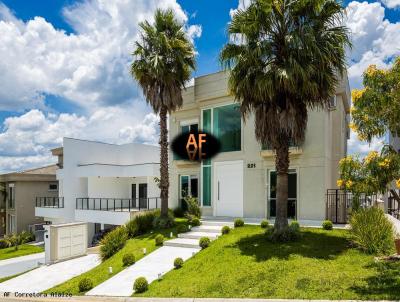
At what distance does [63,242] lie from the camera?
18109 mm

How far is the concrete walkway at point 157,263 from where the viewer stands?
1127cm

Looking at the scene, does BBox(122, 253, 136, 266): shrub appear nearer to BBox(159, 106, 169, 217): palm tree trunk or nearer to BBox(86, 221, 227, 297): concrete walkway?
BBox(86, 221, 227, 297): concrete walkway

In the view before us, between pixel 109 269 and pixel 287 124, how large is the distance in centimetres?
871

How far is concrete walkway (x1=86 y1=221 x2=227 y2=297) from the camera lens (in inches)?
444

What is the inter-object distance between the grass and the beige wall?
78.1 ft

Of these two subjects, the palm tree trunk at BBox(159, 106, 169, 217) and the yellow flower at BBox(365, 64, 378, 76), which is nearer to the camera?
the yellow flower at BBox(365, 64, 378, 76)

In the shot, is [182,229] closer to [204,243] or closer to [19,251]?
[204,243]

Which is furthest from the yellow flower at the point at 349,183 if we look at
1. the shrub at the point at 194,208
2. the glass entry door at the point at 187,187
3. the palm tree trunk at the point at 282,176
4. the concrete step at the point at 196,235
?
the glass entry door at the point at 187,187

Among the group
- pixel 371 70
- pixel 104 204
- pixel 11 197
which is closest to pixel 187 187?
pixel 104 204

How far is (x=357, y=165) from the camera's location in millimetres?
9195

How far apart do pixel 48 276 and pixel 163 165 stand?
25.8 feet

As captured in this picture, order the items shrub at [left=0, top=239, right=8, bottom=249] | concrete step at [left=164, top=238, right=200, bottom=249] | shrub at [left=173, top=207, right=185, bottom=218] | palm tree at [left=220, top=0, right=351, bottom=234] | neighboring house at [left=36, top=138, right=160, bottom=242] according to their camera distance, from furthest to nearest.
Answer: shrub at [left=0, top=239, right=8, bottom=249]
neighboring house at [left=36, top=138, right=160, bottom=242]
shrub at [left=173, top=207, right=185, bottom=218]
concrete step at [left=164, top=238, right=200, bottom=249]
palm tree at [left=220, top=0, right=351, bottom=234]

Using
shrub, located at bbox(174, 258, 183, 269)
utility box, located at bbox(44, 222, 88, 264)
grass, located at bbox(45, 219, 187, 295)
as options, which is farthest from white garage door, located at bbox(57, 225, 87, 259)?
shrub, located at bbox(174, 258, 183, 269)

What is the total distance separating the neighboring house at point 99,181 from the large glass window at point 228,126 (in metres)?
6.68
